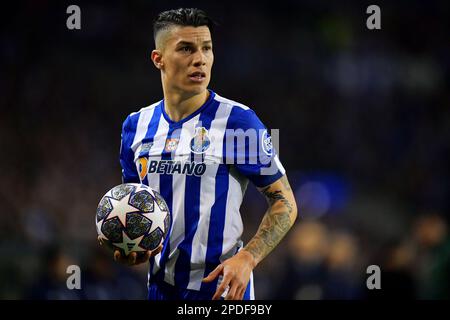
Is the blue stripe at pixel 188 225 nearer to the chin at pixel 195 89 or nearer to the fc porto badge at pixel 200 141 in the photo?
the fc porto badge at pixel 200 141

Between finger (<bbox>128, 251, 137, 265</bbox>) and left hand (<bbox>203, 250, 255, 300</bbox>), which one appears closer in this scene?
left hand (<bbox>203, 250, 255, 300</bbox>)

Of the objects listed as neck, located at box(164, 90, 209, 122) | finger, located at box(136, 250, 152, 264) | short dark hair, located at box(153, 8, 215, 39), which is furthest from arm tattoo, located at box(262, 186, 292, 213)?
short dark hair, located at box(153, 8, 215, 39)

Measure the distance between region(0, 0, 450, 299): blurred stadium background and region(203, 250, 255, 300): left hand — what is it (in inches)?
157

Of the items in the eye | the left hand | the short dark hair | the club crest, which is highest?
the short dark hair

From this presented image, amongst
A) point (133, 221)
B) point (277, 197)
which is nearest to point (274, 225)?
point (277, 197)

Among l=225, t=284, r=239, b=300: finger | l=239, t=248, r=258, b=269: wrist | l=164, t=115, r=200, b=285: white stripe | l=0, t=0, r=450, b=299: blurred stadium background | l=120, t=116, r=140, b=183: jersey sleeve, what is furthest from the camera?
l=0, t=0, r=450, b=299: blurred stadium background

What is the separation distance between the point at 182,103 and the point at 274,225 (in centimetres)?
89

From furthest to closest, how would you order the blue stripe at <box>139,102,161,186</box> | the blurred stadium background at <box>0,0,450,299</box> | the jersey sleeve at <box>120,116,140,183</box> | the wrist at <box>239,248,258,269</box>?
the blurred stadium background at <box>0,0,450,299</box> < the jersey sleeve at <box>120,116,140,183</box> < the blue stripe at <box>139,102,161,186</box> < the wrist at <box>239,248,258,269</box>

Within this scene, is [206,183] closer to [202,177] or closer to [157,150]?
[202,177]

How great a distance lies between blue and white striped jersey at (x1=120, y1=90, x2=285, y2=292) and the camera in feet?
13.8

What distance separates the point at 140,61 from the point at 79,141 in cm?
207

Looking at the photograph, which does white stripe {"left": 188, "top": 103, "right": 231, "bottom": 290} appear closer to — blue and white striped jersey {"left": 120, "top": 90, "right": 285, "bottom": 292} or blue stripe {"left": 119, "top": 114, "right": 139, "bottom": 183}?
blue and white striped jersey {"left": 120, "top": 90, "right": 285, "bottom": 292}

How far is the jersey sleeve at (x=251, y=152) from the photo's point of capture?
4207 mm

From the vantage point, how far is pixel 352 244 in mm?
10023
